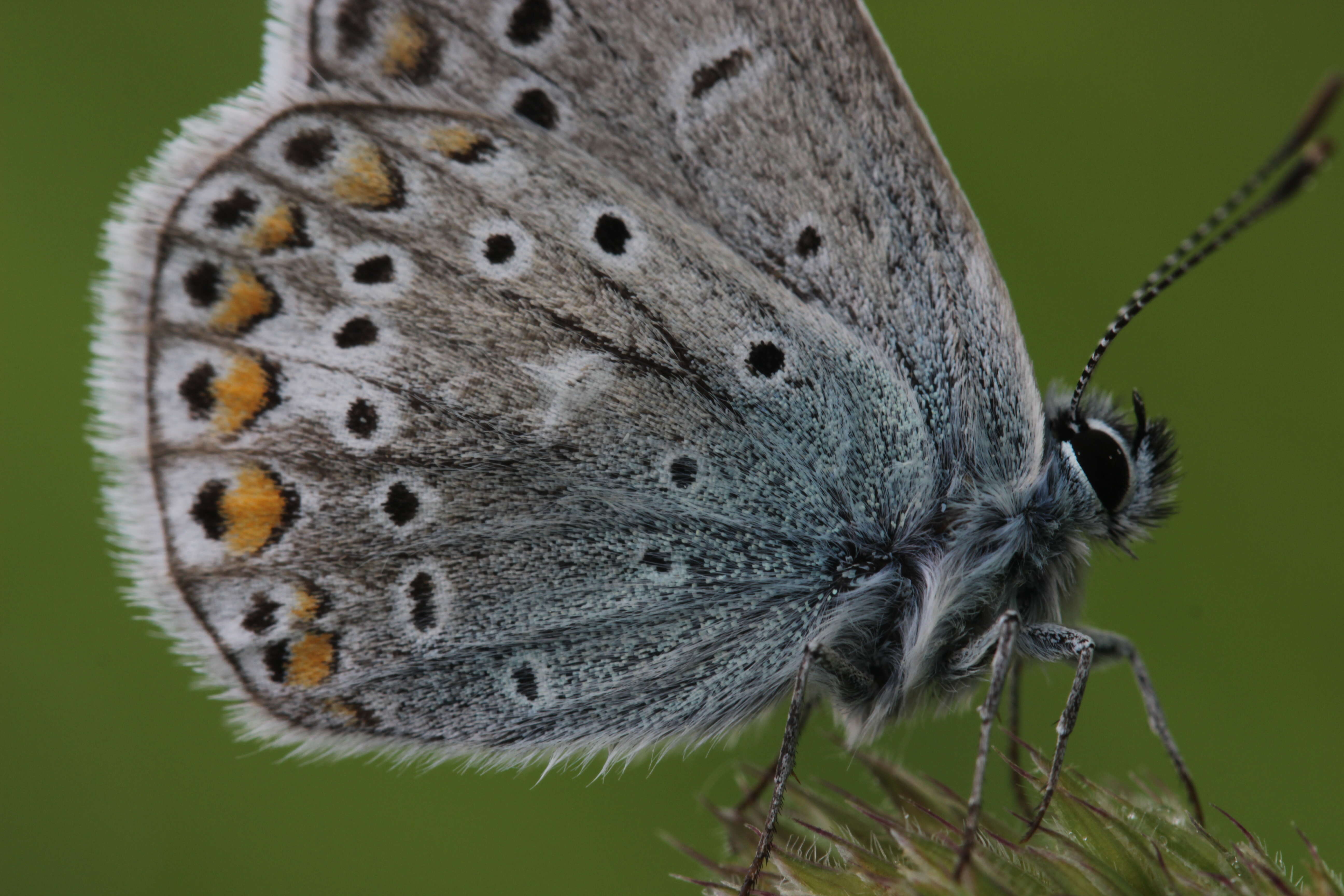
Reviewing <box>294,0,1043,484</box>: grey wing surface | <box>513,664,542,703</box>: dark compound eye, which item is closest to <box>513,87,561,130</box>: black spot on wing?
<box>294,0,1043,484</box>: grey wing surface

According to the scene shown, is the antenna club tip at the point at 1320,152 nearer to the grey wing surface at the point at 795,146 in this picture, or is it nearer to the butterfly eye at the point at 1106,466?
the grey wing surface at the point at 795,146

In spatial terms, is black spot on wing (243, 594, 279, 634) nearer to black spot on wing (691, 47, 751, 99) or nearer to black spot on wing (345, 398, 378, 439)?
black spot on wing (345, 398, 378, 439)

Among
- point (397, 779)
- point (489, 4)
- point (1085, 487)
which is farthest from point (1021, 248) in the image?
point (397, 779)

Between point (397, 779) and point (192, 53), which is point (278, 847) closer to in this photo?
point (397, 779)

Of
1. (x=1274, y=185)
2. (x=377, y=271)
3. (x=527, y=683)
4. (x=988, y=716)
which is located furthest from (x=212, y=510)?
(x=1274, y=185)

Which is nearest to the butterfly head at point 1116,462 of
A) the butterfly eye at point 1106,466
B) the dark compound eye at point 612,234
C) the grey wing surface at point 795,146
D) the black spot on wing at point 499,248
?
the butterfly eye at point 1106,466

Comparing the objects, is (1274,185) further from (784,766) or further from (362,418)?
(362,418)
